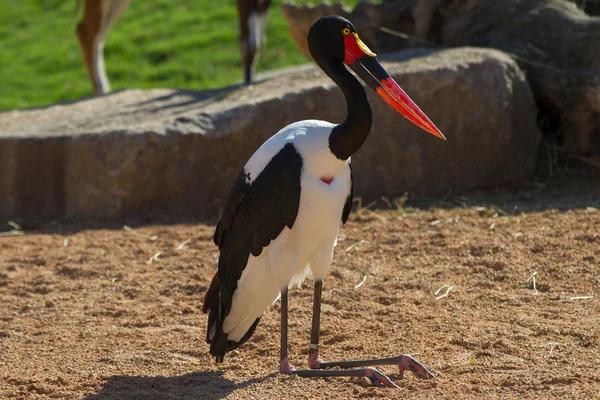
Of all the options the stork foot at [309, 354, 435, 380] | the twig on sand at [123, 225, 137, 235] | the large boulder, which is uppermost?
the large boulder

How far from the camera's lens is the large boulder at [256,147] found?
251 inches

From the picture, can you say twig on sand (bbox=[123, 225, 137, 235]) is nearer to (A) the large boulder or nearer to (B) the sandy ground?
(B) the sandy ground

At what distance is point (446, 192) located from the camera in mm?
6582

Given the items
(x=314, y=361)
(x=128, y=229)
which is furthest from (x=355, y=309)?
(x=128, y=229)

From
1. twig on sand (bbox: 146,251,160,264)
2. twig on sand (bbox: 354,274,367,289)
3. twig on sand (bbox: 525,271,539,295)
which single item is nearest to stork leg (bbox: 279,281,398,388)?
twig on sand (bbox: 354,274,367,289)

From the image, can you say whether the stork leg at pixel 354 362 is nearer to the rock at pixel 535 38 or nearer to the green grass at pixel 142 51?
the rock at pixel 535 38

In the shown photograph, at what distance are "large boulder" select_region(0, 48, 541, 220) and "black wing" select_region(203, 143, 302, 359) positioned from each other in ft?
7.68

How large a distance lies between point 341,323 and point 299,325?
0.20 meters

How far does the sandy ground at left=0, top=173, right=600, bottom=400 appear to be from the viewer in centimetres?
381

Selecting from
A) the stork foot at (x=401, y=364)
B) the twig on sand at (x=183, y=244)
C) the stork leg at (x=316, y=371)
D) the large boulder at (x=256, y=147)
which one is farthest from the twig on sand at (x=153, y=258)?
the stork foot at (x=401, y=364)

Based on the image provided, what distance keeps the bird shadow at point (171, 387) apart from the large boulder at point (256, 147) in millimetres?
2550

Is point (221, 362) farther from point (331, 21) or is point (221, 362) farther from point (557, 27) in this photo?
point (557, 27)

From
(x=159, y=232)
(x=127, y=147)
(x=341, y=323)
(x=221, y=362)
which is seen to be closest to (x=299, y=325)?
(x=341, y=323)

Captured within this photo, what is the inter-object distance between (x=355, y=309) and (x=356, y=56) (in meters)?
1.35
